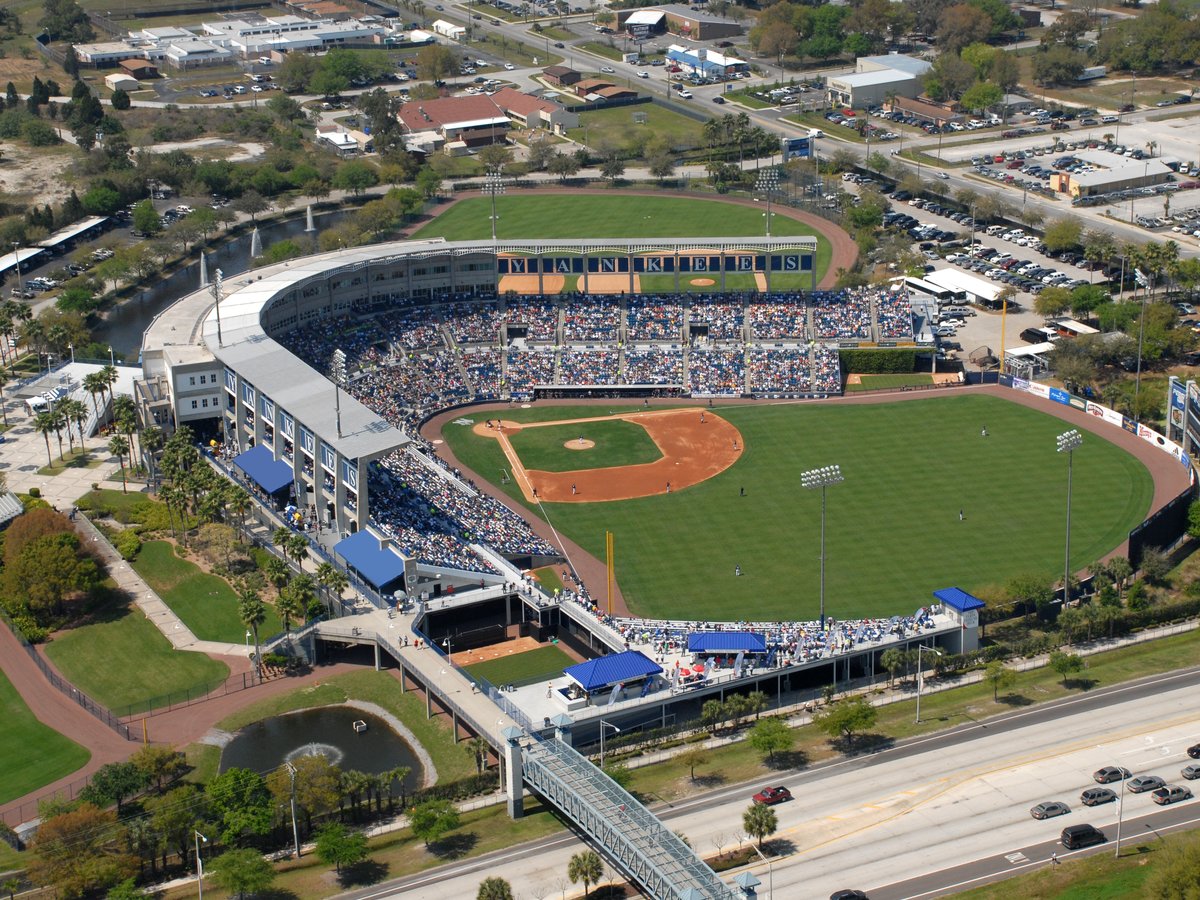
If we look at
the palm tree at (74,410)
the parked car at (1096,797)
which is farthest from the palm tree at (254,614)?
the parked car at (1096,797)

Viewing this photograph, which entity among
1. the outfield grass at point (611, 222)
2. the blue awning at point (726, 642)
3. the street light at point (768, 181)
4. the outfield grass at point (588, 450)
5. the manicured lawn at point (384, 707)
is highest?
the street light at point (768, 181)

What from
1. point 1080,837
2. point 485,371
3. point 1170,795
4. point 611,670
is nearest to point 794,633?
point 611,670

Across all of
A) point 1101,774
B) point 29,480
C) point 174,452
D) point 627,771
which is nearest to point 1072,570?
point 1101,774

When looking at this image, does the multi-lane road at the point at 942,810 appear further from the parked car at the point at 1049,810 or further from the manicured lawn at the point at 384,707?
the manicured lawn at the point at 384,707

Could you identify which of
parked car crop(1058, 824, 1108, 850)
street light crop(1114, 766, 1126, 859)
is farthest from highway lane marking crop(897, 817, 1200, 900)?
street light crop(1114, 766, 1126, 859)

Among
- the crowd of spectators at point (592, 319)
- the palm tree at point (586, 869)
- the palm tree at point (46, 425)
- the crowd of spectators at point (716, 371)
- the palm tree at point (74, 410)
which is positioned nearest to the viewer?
the palm tree at point (586, 869)

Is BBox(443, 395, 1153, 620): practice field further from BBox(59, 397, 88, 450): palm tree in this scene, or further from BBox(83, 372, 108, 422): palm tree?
BBox(59, 397, 88, 450): palm tree

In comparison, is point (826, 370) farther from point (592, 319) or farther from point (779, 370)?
point (592, 319)
